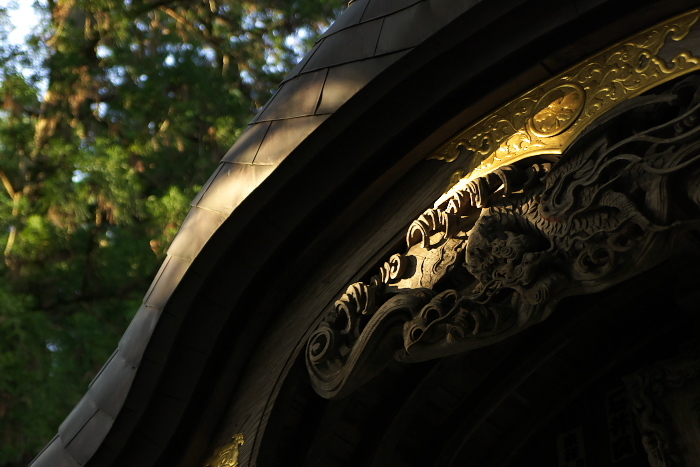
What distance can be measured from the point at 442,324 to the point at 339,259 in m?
0.81

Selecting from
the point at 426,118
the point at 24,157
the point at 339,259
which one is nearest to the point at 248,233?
the point at 339,259

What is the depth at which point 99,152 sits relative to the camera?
8883mm

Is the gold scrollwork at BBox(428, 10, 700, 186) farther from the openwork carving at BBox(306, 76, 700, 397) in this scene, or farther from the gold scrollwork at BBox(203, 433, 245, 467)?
the gold scrollwork at BBox(203, 433, 245, 467)

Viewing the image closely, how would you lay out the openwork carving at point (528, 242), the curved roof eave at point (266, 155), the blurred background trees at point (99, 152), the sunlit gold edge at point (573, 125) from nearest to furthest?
the openwork carving at point (528, 242) → the sunlit gold edge at point (573, 125) → the curved roof eave at point (266, 155) → the blurred background trees at point (99, 152)

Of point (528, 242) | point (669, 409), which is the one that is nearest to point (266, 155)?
point (528, 242)

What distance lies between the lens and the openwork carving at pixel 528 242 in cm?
236

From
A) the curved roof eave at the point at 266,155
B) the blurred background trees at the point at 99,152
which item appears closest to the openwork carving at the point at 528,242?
the curved roof eave at the point at 266,155

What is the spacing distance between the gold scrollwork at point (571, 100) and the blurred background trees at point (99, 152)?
5.85 m

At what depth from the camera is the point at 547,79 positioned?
299cm

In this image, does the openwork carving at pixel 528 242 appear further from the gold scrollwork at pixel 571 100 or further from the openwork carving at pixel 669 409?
the openwork carving at pixel 669 409

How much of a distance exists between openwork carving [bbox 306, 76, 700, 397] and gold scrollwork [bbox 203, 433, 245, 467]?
55 centimetres

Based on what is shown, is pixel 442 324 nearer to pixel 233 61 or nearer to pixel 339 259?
pixel 339 259

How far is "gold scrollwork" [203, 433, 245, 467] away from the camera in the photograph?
3.37m

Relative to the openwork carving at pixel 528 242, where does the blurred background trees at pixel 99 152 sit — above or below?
above
